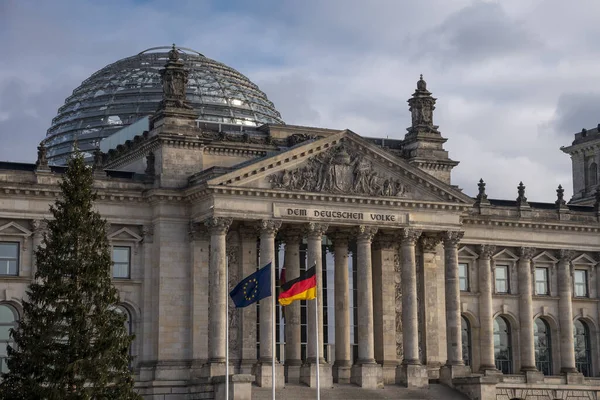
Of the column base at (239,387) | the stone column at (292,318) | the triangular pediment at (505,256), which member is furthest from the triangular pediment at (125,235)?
the triangular pediment at (505,256)

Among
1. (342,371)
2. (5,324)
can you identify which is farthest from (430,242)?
(5,324)

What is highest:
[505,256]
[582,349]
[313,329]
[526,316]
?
[505,256]

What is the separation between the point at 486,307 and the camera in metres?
86.6

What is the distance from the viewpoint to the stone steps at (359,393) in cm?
7294

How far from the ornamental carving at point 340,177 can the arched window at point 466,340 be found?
12604mm

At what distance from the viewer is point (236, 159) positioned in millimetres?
80438

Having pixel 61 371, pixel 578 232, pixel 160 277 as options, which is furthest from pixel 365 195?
pixel 61 371

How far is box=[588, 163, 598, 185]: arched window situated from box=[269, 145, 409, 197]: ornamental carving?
93.5ft

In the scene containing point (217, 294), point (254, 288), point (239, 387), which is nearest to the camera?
point (254, 288)

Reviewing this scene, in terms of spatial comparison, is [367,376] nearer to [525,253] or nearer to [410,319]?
[410,319]

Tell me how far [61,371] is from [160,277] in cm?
1998

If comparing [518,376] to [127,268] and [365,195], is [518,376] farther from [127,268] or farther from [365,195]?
[127,268]

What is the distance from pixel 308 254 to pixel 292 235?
2.60 m

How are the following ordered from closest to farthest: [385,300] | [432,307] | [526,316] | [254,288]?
[254,288] → [385,300] → [432,307] → [526,316]
